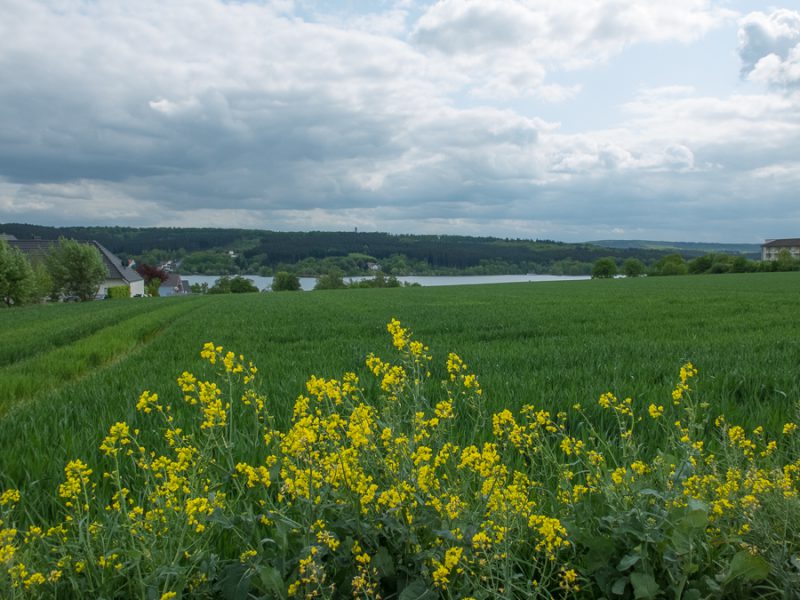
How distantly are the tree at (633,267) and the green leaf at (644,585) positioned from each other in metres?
134

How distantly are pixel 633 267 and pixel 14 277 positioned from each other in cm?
12045

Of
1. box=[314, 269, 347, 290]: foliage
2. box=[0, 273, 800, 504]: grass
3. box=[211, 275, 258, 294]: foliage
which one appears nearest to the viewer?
box=[0, 273, 800, 504]: grass

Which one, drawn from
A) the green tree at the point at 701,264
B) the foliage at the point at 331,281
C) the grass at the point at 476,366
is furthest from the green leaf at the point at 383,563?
the green tree at the point at 701,264

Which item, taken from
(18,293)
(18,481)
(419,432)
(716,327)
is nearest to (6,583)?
(419,432)

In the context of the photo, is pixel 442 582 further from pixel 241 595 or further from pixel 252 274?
pixel 252 274

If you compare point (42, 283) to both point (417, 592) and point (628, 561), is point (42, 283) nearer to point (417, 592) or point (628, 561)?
point (417, 592)

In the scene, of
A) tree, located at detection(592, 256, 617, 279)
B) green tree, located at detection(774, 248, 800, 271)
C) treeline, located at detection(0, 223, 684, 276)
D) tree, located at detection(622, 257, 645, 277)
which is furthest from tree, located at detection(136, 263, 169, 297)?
green tree, located at detection(774, 248, 800, 271)

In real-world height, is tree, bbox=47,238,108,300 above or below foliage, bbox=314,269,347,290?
above

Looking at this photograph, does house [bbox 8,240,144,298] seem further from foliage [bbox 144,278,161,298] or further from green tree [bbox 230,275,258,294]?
green tree [bbox 230,275,258,294]

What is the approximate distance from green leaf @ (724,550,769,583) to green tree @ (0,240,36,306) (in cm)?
6156

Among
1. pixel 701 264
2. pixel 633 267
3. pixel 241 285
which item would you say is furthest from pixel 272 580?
pixel 633 267

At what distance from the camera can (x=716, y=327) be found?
482 inches

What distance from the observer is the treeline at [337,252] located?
130m

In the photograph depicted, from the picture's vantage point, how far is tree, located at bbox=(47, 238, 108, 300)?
217ft
